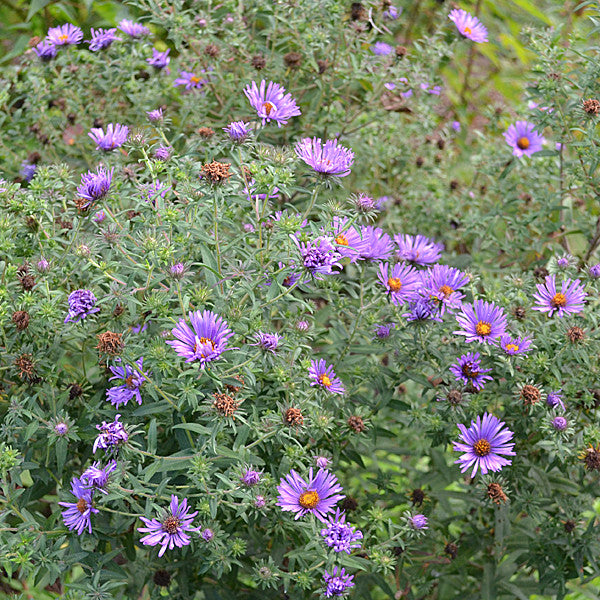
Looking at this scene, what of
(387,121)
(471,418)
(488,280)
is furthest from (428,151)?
(471,418)

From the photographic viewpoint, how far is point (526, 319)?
179 centimetres

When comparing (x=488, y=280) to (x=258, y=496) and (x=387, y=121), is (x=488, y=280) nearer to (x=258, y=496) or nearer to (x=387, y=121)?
(x=387, y=121)

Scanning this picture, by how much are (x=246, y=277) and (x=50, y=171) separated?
2.07 feet

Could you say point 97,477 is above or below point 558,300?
below

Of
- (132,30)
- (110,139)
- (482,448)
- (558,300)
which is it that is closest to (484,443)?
(482,448)

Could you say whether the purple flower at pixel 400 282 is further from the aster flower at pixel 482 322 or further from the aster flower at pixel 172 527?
the aster flower at pixel 172 527

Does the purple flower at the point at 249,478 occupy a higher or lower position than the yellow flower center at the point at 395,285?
lower

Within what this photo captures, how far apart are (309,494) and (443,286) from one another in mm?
595

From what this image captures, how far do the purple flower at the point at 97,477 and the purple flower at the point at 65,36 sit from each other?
136 cm

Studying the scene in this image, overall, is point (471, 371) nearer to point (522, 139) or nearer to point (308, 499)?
point (308, 499)

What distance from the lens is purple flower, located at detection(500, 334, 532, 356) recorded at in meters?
1.63

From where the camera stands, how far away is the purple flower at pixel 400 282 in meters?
1.70

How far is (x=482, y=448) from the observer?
62.1 inches

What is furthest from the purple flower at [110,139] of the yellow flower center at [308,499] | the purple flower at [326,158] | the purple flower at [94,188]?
the yellow flower center at [308,499]
